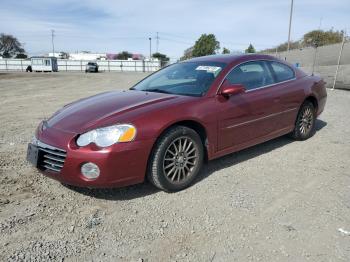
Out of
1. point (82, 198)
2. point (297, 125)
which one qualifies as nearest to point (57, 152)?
point (82, 198)

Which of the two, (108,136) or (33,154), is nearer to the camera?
(108,136)

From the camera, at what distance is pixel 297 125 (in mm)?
5648

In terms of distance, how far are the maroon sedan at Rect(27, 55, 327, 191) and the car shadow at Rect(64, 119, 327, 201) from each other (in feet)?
0.80

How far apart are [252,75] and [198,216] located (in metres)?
2.37

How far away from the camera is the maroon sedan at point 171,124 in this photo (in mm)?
3391

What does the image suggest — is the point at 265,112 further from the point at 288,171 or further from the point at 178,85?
the point at 178,85

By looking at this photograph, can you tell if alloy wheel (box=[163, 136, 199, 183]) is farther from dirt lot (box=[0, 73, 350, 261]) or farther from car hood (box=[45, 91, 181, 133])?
car hood (box=[45, 91, 181, 133])

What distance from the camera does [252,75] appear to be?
15.9ft

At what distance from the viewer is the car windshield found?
4.34 metres

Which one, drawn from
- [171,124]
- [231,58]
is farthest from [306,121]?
[171,124]

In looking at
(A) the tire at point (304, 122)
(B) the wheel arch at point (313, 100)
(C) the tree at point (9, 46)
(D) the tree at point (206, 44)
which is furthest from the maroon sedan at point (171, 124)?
(C) the tree at point (9, 46)

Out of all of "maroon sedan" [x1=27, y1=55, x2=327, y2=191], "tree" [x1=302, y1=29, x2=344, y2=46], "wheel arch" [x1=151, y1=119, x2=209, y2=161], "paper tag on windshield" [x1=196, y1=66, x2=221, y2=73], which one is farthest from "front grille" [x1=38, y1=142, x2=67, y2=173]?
"tree" [x1=302, y1=29, x2=344, y2=46]

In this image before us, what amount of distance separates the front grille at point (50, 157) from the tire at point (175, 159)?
2.90ft

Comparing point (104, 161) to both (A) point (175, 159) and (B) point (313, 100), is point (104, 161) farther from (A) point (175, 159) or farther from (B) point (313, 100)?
(B) point (313, 100)
